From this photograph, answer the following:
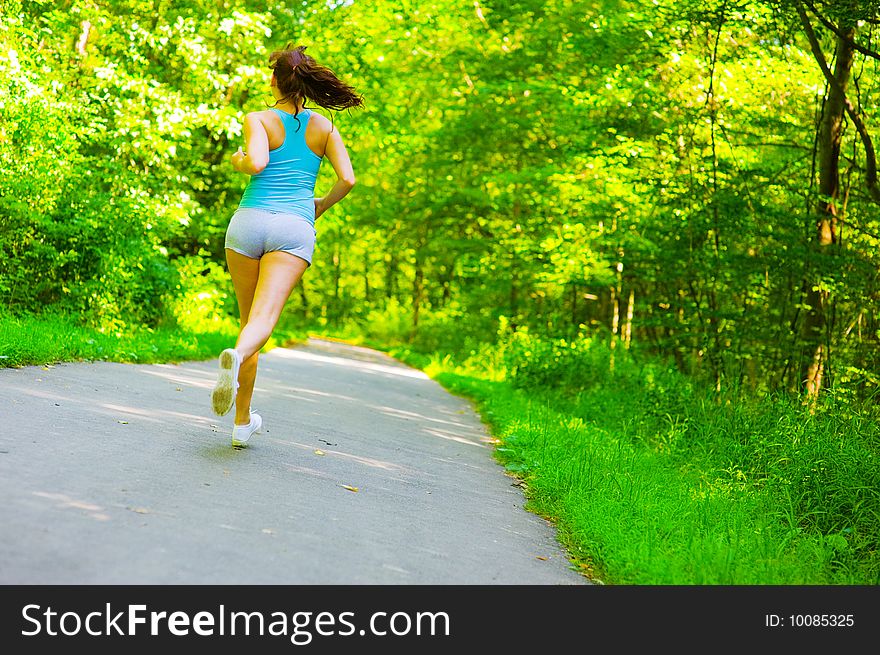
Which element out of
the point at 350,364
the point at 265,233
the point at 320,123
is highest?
the point at 320,123

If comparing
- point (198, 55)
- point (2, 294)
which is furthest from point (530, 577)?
point (198, 55)

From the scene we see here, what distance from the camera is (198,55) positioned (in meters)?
16.0

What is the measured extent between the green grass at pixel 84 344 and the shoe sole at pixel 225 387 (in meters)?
3.56

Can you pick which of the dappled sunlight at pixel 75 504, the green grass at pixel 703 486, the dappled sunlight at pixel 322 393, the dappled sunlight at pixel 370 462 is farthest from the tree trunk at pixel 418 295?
the dappled sunlight at pixel 75 504

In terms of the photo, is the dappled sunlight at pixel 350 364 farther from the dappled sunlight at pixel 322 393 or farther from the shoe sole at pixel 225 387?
the shoe sole at pixel 225 387

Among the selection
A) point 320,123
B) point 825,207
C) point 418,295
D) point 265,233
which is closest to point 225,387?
point 265,233

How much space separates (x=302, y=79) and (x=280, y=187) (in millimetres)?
678

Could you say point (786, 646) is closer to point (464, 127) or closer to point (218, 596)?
point (218, 596)

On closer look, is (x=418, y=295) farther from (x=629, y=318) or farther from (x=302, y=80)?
(x=302, y=80)

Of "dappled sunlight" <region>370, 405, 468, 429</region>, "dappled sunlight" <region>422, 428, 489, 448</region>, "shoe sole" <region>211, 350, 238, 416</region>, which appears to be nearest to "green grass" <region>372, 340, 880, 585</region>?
"dappled sunlight" <region>422, 428, 489, 448</region>

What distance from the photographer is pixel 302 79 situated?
18.7 feet

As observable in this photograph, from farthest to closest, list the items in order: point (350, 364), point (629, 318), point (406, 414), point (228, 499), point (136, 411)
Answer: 1. point (629, 318)
2. point (350, 364)
3. point (406, 414)
4. point (136, 411)
5. point (228, 499)

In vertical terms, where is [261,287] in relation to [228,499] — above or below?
above

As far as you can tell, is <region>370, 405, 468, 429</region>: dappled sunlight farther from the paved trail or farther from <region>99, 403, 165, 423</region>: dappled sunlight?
<region>99, 403, 165, 423</region>: dappled sunlight
